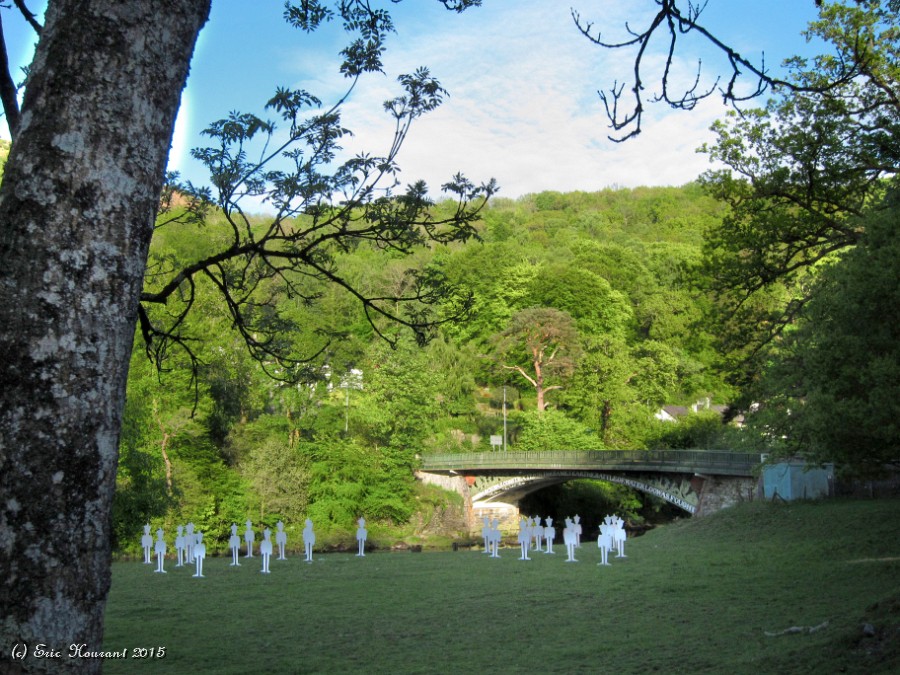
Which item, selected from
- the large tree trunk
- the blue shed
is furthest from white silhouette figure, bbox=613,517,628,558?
the large tree trunk

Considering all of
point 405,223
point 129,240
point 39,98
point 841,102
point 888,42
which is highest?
point 888,42

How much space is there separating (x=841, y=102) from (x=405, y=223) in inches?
374

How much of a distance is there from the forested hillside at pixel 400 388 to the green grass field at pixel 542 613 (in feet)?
17.9

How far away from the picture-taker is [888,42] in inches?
553

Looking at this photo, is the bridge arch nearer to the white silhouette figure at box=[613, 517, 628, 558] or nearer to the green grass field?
the green grass field

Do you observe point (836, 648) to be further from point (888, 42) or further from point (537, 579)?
point (888, 42)

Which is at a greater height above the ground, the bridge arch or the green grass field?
the bridge arch

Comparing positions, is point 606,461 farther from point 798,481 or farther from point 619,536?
point 619,536

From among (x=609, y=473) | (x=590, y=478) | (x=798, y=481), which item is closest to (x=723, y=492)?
(x=798, y=481)

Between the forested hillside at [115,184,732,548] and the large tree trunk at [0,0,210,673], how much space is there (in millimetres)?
16816

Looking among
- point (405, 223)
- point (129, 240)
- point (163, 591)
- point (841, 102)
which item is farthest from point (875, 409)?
point (129, 240)

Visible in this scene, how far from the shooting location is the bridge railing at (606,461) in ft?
99.2

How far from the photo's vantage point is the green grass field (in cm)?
772

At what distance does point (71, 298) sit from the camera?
88.4 inches
